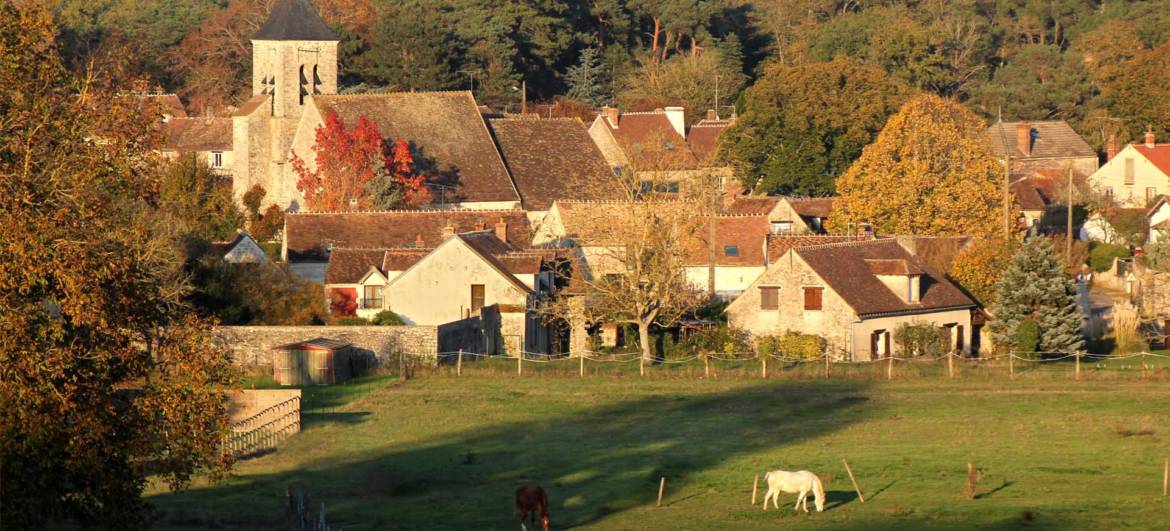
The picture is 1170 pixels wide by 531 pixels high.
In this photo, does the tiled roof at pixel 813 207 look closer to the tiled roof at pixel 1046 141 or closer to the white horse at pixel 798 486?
the tiled roof at pixel 1046 141

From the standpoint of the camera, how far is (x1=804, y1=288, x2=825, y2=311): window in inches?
2162

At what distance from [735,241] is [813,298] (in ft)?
39.9

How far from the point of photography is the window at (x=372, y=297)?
58.7 m

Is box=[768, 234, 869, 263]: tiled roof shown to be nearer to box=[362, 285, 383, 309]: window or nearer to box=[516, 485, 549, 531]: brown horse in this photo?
box=[362, 285, 383, 309]: window

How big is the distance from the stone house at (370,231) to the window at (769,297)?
12030mm

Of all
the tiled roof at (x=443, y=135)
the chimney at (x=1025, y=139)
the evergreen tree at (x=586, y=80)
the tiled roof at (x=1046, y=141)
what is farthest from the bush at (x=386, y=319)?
the evergreen tree at (x=586, y=80)

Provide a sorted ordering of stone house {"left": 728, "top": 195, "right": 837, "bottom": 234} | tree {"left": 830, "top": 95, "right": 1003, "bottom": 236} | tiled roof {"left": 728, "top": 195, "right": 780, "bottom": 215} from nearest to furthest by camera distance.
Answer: tree {"left": 830, "top": 95, "right": 1003, "bottom": 236} < stone house {"left": 728, "top": 195, "right": 837, "bottom": 234} < tiled roof {"left": 728, "top": 195, "right": 780, "bottom": 215}

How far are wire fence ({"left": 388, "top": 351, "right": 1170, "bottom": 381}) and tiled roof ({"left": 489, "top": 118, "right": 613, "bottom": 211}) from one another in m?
31.8

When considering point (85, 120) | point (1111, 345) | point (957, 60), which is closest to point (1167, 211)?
point (1111, 345)

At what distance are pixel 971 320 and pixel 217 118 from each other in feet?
176

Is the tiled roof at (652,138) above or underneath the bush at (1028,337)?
above

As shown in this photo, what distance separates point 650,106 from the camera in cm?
11444

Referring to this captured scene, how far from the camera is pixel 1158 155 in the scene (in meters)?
96.6

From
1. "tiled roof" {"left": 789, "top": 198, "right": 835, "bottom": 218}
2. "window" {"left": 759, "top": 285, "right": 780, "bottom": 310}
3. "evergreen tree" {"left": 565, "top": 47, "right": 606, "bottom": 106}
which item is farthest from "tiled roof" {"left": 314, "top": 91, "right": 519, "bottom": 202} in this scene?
"evergreen tree" {"left": 565, "top": 47, "right": 606, "bottom": 106}
